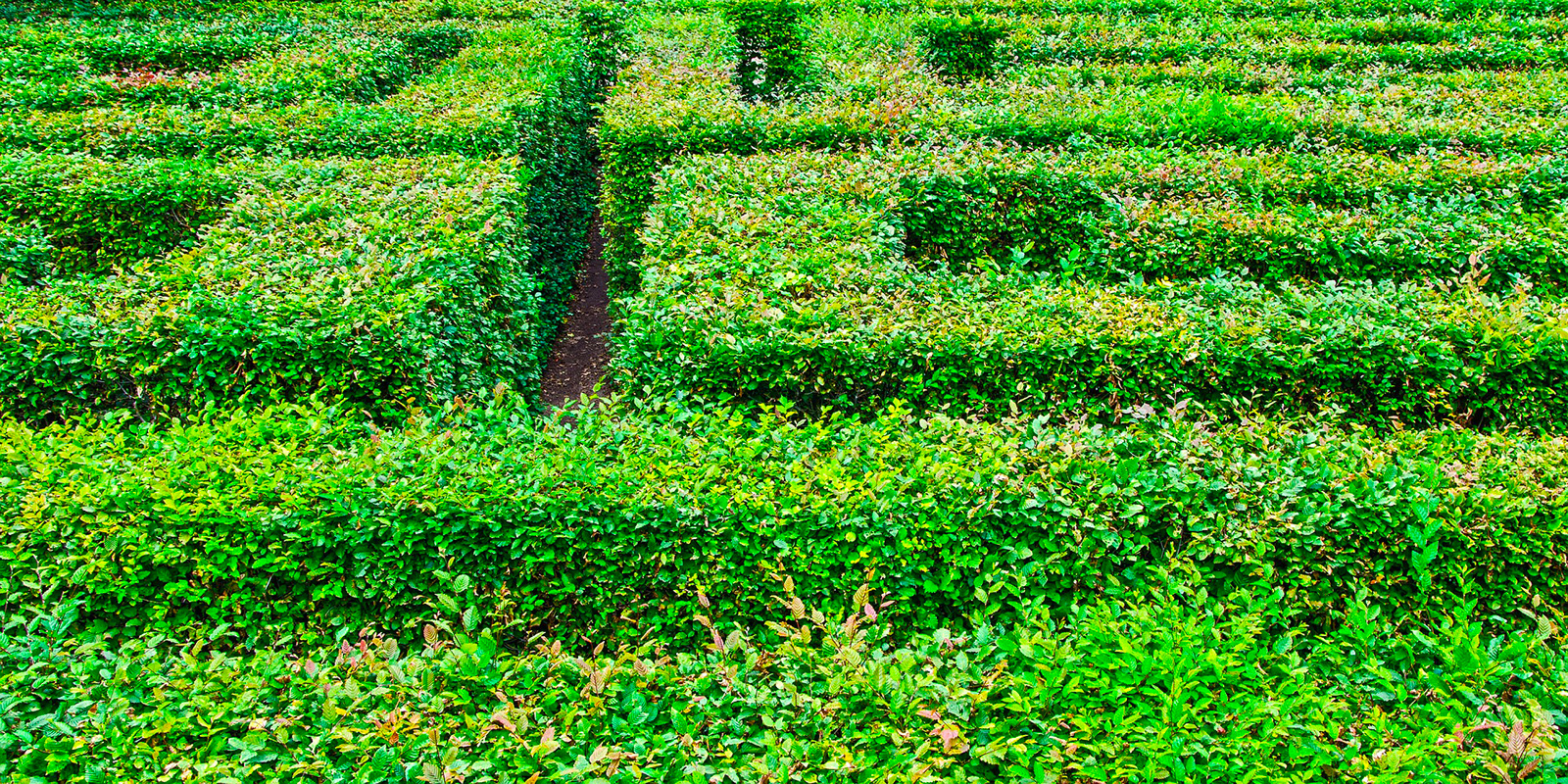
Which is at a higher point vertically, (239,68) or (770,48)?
(770,48)

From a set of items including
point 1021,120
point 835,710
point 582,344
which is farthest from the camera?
point 1021,120

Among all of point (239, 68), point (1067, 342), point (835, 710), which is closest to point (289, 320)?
point (835, 710)

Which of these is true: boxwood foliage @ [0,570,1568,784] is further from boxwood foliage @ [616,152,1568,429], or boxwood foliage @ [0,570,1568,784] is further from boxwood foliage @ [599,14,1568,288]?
boxwood foliage @ [599,14,1568,288]

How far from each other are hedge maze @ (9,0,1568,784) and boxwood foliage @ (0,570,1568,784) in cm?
2

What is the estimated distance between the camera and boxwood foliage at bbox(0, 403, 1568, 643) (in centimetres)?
421

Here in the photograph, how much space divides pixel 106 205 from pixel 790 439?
7.41m

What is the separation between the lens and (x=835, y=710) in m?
3.30

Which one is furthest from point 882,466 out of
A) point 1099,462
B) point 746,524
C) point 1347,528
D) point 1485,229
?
point 1485,229

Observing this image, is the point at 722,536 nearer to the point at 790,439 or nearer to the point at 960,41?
the point at 790,439

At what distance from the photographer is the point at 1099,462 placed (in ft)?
14.8

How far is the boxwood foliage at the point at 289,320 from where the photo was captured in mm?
5684

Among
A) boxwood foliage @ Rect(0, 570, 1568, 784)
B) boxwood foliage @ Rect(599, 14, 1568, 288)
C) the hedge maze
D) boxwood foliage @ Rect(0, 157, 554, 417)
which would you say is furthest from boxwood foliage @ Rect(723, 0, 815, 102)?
boxwood foliage @ Rect(0, 570, 1568, 784)

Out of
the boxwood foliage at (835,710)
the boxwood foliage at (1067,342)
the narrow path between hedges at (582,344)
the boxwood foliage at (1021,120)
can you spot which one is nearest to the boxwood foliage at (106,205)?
the narrow path between hedges at (582,344)

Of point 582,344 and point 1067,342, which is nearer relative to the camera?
point 1067,342
